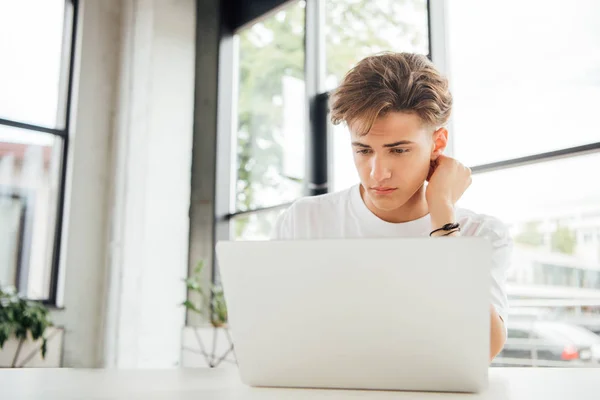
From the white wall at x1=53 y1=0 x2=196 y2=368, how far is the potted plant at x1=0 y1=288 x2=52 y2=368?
1.02 ft

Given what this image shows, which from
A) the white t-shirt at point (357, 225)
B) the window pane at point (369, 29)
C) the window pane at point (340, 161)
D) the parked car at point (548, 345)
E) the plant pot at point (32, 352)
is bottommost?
the plant pot at point (32, 352)

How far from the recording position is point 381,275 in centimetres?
73

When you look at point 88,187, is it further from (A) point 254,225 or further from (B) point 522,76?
(B) point 522,76

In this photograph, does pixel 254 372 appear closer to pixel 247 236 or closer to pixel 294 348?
pixel 294 348

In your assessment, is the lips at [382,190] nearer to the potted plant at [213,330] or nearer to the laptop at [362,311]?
the laptop at [362,311]

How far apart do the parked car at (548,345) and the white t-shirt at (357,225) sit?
1009 millimetres

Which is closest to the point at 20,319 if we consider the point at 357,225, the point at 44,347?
the point at 44,347

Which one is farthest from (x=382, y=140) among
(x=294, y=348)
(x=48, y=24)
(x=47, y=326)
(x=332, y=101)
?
(x=48, y=24)

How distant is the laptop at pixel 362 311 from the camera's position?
73 centimetres

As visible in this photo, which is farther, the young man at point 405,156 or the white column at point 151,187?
the white column at point 151,187

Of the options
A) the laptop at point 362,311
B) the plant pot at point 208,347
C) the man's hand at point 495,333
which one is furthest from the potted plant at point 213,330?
the laptop at point 362,311

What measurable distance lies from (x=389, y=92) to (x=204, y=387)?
88 cm

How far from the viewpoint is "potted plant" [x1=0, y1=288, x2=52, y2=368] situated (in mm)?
3254

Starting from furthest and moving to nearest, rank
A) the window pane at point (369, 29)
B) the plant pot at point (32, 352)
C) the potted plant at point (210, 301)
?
the potted plant at point (210, 301)
the plant pot at point (32, 352)
the window pane at point (369, 29)
